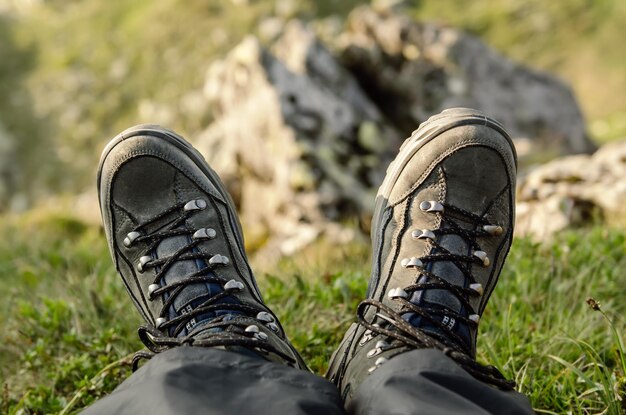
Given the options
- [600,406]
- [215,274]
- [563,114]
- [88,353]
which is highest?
[563,114]

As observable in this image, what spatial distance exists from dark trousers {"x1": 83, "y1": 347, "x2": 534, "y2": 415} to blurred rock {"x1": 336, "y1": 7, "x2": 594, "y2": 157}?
6228 millimetres

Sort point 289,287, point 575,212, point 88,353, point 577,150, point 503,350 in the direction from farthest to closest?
point 577,150 → point 575,212 → point 289,287 → point 88,353 → point 503,350

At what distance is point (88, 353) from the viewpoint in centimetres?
250

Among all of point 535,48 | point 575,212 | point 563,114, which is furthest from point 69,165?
point 575,212

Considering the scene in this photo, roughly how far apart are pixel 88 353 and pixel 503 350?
157 centimetres

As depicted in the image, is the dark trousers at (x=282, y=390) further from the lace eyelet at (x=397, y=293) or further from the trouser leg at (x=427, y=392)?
the lace eyelet at (x=397, y=293)

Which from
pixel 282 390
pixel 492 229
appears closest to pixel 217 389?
pixel 282 390

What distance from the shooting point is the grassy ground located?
2135 mm

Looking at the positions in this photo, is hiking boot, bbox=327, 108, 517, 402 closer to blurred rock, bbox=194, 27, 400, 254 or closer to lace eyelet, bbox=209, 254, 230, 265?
lace eyelet, bbox=209, 254, 230, 265

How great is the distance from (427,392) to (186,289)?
3.59ft

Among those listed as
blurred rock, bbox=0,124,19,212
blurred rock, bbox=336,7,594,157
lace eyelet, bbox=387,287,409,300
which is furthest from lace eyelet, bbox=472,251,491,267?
blurred rock, bbox=0,124,19,212

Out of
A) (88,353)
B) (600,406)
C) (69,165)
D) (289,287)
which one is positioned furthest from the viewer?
(69,165)

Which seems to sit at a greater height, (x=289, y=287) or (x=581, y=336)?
(x=289, y=287)

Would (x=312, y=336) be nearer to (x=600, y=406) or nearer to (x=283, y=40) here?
(x=600, y=406)
